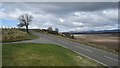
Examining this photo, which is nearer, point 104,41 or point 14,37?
point 14,37

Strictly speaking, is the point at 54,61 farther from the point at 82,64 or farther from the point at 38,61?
the point at 82,64

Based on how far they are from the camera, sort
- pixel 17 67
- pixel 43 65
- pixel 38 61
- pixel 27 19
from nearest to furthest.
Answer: pixel 17 67
pixel 43 65
pixel 38 61
pixel 27 19

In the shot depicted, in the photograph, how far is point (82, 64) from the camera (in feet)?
93.0

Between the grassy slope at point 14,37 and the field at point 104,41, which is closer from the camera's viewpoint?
the grassy slope at point 14,37

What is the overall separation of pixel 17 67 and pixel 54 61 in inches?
235

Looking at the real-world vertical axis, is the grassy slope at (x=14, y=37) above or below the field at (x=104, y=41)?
above

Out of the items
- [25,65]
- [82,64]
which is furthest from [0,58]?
[82,64]

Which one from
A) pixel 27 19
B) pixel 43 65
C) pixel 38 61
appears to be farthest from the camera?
pixel 27 19

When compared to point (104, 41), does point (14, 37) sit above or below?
above

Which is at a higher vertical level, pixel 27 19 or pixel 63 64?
pixel 27 19

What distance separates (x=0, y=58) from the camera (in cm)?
2812

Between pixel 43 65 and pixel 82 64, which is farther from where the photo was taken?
pixel 82 64

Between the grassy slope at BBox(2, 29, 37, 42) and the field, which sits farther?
the field

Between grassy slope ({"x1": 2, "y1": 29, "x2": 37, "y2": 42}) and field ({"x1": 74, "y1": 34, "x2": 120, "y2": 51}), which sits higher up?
grassy slope ({"x1": 2, "y1": 29, "x2": 37, "y2": 42})
